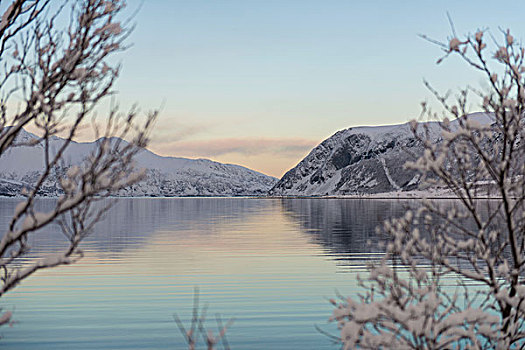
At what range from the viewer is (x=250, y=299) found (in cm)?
2391

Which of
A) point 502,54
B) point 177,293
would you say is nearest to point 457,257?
point 502,54

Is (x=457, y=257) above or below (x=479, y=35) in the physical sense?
below

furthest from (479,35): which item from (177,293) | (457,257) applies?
(177,293)

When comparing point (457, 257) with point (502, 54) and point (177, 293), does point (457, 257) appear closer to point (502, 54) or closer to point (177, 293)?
point (502, 54)

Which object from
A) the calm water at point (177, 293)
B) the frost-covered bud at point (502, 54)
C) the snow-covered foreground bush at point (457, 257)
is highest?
the frost-covered bud at point (502, 54)

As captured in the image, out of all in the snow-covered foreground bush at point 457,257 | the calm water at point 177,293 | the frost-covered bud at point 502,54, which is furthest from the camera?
the calm water at point 177,293

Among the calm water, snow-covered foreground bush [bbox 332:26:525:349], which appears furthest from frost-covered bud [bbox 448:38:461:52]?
the calm water

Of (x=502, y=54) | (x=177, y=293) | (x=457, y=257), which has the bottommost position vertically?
(x=177, y=293)

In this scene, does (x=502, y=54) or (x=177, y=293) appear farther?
(x=177, y=293)

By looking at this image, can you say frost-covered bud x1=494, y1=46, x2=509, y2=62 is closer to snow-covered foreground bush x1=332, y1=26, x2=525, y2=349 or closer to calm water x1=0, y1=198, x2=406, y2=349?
snow-covered foreground bush x1=332, y1=26, x2=525, y2=349

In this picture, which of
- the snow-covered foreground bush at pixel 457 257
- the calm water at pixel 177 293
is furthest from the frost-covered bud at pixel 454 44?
the calm water at pixel 177 293

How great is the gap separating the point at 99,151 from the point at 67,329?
14.6 m

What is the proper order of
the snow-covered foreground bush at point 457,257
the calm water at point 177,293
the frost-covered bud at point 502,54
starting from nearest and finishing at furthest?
the snow-covered foreground bush at point 457,257 < the frost-covered bud at point 502,54 < the calm water at point 177,293

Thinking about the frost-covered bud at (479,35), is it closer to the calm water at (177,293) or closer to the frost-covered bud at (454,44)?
the frost-covered bud at (454,44)
